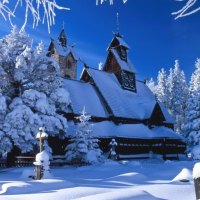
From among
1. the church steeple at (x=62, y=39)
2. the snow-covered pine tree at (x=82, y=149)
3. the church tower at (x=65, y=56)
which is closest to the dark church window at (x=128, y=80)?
the church tower at (x=65, y=56)

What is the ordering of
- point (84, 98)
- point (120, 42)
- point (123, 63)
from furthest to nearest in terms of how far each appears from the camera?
point (120, 42)
point (123, 63)
point (84, 98)

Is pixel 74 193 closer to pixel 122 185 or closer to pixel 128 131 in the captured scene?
pixel 122 185

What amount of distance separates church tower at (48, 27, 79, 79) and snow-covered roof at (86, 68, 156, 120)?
405 inches

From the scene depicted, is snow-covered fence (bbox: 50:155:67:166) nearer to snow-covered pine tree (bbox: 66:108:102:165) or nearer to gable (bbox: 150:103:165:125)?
snow-covered pine tree (bbox: 66:108:102:165)

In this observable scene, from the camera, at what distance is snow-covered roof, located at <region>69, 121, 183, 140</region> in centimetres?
3220

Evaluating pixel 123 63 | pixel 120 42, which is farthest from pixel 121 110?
pixel 120 42

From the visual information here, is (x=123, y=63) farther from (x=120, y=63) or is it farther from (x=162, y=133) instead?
(x=162, y=133)

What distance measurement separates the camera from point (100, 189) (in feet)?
36.4

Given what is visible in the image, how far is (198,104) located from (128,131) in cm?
920

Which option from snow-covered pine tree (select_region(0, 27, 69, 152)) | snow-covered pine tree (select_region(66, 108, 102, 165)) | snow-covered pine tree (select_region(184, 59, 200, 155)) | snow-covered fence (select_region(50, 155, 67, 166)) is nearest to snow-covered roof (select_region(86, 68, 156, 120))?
snow-covered pine tree (select_region(184, 59, 200, 155))

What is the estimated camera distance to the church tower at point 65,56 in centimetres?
5041

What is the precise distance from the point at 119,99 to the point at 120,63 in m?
6.46

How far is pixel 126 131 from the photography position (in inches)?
1363

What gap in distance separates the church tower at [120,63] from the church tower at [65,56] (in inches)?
319
